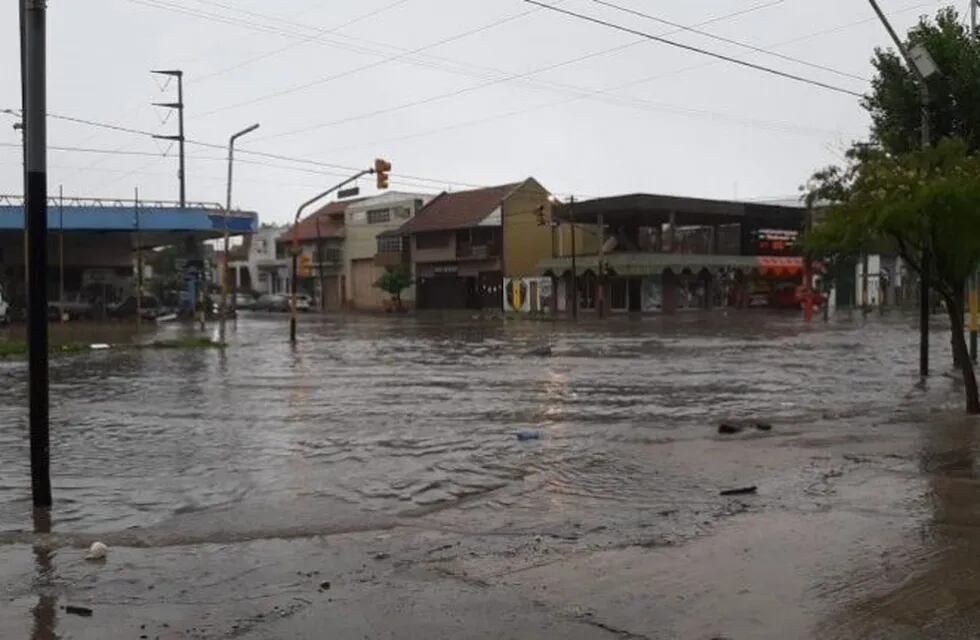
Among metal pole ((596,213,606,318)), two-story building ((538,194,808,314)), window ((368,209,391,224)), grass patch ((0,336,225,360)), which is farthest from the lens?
window ((368,209,391,224))

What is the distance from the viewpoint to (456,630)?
559cm

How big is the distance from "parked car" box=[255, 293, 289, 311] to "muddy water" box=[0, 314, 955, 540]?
54149 millimetres

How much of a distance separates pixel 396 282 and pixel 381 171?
4466 centimetres

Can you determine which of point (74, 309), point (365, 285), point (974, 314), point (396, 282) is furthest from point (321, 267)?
point (974, 314)

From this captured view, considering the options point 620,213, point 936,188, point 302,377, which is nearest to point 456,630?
point 936,188

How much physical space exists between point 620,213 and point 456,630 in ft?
198

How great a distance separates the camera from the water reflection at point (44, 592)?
18.4 feet

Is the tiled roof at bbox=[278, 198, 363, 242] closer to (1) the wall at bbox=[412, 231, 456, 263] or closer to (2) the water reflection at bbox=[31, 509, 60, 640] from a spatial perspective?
(1) the wall at bbox=[412, 231, 456, 263]

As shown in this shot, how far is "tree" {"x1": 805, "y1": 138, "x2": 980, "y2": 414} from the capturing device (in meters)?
13.1

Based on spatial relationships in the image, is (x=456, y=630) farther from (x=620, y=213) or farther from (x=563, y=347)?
(x=620, y=213)

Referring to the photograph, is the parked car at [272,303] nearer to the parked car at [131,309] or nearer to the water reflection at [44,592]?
the parked car at [131,309]

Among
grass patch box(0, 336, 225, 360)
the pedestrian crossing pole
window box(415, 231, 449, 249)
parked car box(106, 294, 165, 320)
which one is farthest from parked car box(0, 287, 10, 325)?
the pedestrian crossing pole

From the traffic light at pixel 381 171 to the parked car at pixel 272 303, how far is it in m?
52.9

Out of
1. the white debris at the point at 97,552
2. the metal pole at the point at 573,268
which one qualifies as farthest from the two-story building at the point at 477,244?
the white debris at the point at 97,552
